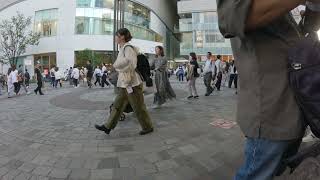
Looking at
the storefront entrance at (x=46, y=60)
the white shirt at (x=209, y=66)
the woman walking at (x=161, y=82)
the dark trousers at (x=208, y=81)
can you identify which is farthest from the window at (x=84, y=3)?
the woman walking at (x=161, y=82)

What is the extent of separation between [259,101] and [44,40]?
56907mm

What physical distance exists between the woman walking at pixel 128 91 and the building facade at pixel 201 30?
6011 centimetres

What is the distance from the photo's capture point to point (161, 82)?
10.6 meters

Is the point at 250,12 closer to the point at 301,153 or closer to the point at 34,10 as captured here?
the point at 301,153

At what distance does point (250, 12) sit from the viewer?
1.55 m

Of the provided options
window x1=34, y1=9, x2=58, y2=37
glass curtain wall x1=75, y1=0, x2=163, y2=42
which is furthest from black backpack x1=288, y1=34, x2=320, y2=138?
window x1=34, y1=9, x2=58, y2=37

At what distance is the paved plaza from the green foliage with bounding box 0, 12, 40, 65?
147ft

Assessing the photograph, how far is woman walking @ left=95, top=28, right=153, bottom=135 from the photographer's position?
6.24m

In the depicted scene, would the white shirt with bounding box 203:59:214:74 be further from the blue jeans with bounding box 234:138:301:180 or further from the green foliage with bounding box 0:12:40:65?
the green foliage with bounding box 0:12:40:65

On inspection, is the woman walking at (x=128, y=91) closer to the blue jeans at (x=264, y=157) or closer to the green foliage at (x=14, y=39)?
the blue jeans at (x=264, y=157)

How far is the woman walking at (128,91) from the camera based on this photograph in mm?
6238

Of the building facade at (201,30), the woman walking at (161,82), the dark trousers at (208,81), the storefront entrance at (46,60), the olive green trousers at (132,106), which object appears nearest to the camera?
the olive green trousers at (132,106)

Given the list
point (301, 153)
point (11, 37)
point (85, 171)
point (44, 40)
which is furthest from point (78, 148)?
point (44, 40)

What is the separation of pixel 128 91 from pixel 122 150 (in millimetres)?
1166
